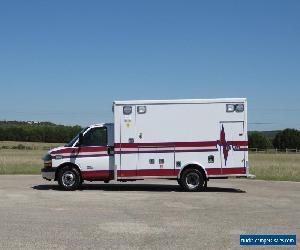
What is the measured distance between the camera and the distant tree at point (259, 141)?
131875 millimetres

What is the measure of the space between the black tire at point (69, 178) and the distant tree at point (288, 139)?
124 metres

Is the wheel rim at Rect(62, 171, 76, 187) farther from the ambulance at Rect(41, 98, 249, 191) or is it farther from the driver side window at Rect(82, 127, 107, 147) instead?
the ambulance at Rect(41, 98, 249, 191)

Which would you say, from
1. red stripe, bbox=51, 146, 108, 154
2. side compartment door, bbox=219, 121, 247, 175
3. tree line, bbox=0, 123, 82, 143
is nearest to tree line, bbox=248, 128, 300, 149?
tree line, bbox=0, 123, 82, 143

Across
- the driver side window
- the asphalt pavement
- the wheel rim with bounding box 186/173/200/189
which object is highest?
the driver side window

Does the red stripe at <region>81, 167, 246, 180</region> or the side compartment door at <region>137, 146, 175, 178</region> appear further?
the side compartment door at <region>137, 146, 175, 178</region>

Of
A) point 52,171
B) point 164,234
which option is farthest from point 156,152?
point 164,234

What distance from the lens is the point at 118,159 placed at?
17453 millimetres

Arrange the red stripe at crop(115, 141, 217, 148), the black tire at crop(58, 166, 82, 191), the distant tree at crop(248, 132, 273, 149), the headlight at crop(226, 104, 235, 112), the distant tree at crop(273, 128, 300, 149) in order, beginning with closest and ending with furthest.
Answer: the headlight at crop(226, 104, 235, 112) < the red stripe at crop(115, 141, 217, 148) < the black tire at crop(58, 166, 82, 191) < the distant tree at crop(248, 132, 273, 149) < the distant tree at crop(273, 128, 300, 149)

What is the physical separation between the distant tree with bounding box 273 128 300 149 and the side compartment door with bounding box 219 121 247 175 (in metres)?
123

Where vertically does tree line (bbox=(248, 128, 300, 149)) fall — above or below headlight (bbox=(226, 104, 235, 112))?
above

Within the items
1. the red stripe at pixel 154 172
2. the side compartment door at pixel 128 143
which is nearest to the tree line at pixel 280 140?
the red stripe at pixel 154 172

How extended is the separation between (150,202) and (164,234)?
15.8ft

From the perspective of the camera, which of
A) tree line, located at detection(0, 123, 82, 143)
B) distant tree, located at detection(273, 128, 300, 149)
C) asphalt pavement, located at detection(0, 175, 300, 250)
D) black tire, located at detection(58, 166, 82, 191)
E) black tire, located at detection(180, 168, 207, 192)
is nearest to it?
asphalt pavement, located at detection(0, 175, 300, 250)

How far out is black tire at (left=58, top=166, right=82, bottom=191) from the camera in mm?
17859
